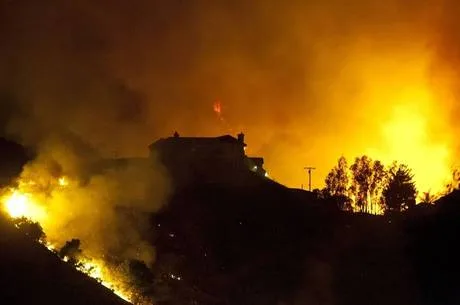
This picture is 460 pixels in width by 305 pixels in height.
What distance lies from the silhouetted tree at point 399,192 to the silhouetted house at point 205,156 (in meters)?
15.6

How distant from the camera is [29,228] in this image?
90.3ft

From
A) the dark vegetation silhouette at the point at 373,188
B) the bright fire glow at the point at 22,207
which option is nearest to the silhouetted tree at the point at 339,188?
the dark vegetation silhouette at the point at 373,188

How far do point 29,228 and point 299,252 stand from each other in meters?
24.6

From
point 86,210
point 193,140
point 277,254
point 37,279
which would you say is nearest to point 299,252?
point 277,254

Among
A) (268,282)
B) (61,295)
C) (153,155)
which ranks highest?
(153,155)

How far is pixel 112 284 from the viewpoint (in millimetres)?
28641

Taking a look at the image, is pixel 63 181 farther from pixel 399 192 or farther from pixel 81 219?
pixel 399 192

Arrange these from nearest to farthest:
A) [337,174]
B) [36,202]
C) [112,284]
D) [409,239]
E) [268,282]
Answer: [112,284] < [36,202] < [268,282] < [409,239] < [337,174]

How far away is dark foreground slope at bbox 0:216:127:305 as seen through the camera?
23.1 metres

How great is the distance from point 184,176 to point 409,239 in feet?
83.6

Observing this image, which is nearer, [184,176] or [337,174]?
[184,176]

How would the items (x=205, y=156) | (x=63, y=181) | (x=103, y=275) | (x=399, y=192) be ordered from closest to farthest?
1. (x=103, y=275)
2. (x=63, y=181)
3. (x=399, y=192)
4. (x=205, y=156)

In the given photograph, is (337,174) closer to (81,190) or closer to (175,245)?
(175,245)

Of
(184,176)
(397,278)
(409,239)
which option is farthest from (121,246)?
(184,176)
